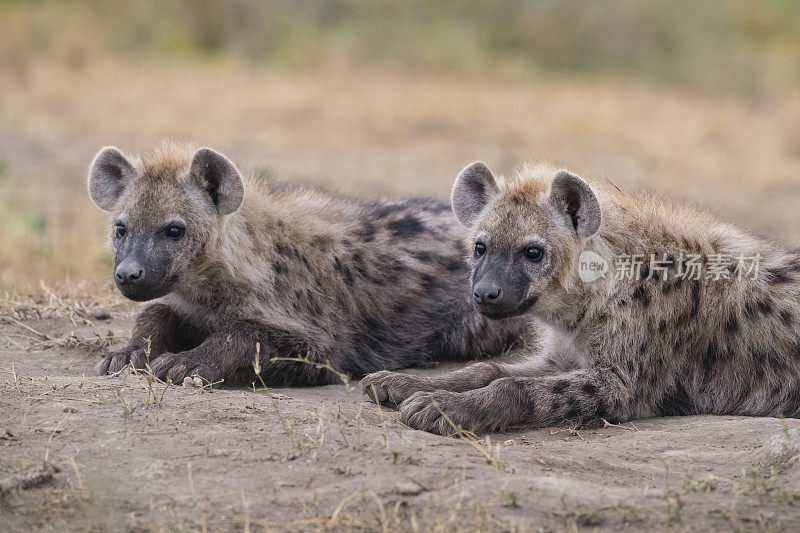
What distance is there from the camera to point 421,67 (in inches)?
552

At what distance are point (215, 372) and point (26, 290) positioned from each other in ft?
6.79

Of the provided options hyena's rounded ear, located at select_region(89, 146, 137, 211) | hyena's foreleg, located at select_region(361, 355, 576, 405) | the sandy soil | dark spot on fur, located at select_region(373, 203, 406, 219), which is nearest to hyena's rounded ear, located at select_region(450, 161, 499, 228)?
hyena's foreleg, located at select_region(361, 355, 576, 405)

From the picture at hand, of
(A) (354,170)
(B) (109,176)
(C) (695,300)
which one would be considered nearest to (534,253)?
(C) (695,300)

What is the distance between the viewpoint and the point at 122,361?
13.8 ft

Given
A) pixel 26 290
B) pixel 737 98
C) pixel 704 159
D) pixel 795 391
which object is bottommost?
pixel 26 290

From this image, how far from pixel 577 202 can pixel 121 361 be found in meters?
2.00

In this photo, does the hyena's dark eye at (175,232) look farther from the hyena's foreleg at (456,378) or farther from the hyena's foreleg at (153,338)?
the hyena's foreleg at (456,378)

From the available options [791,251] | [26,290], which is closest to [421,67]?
[26,290]

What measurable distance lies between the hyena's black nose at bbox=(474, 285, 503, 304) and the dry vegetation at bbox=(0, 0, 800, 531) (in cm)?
51

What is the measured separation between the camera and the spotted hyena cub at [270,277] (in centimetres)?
420

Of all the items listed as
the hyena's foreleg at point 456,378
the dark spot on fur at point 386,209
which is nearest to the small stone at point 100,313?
the dark spot on fur at point 386,209

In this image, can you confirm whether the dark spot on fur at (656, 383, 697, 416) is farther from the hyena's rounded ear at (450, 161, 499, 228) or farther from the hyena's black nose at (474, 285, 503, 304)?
the hyena's rounded ear at (450, 161, 499, 228)

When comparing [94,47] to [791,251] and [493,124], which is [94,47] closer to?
[493,124]

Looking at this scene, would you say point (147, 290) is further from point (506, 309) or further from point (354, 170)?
point (354, 170)
